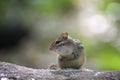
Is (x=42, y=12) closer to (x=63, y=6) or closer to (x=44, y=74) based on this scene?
(x=63, y=6)

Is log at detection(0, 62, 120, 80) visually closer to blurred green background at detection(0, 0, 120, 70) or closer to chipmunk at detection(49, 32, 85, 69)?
chipmunk at detection(49, 32, 85, 69)

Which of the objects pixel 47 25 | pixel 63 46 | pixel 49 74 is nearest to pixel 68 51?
pixel 63 46

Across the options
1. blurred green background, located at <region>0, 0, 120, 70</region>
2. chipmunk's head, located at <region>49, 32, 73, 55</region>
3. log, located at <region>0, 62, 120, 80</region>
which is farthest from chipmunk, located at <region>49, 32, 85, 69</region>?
blurred green background, located at <region>0, 0, 120, 70</region>

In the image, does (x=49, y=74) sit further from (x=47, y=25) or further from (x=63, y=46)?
(x=47, y=25)

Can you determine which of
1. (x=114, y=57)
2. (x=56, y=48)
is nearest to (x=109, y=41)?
(x=114, y=57)

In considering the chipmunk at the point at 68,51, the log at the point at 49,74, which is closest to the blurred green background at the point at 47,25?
the chipmunk at the point at 68,51

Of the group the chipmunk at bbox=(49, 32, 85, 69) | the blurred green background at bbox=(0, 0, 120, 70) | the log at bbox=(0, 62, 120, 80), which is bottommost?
the log at bbox=(0, 62, 120, 80)
